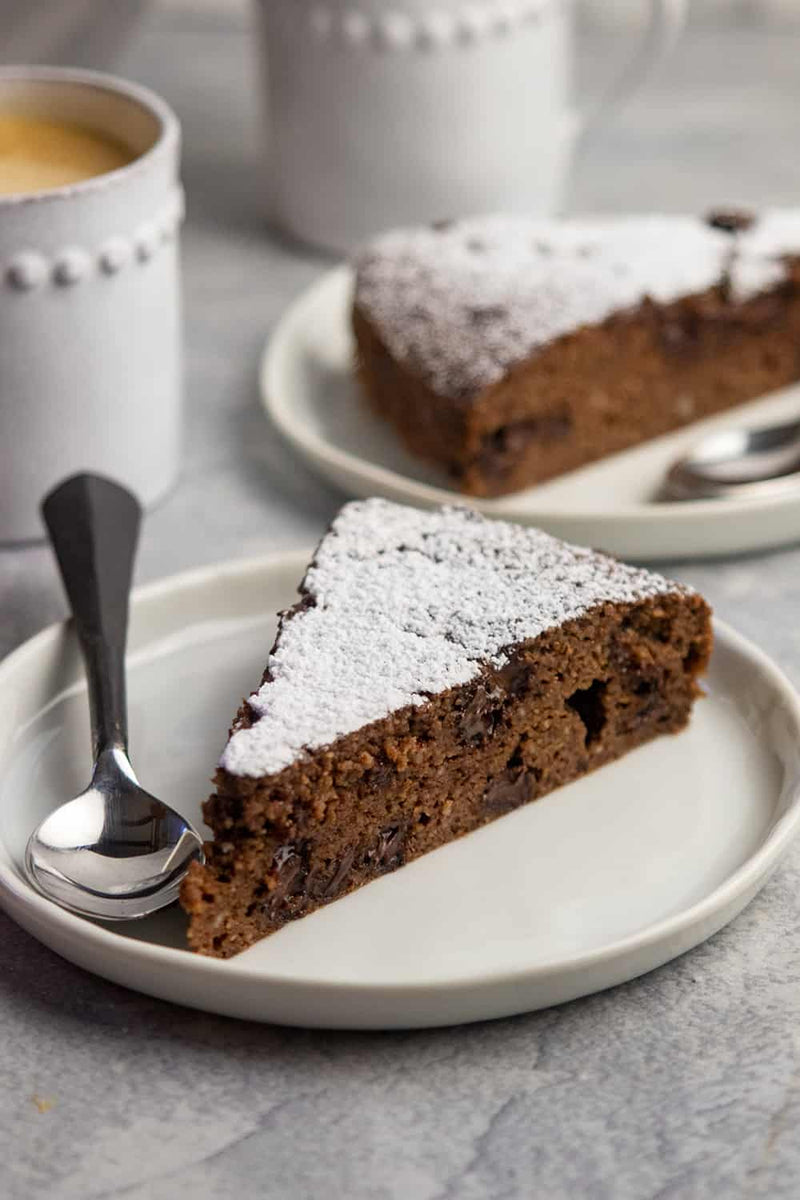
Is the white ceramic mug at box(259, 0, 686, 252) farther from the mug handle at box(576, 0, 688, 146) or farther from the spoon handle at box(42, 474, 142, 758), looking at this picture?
the spoon handle at box(42, 474, 142, 758)

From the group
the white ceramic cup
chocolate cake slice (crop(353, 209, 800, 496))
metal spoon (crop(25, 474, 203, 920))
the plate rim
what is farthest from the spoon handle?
chocolate cake slice (crop(353, 209, 800, 496))

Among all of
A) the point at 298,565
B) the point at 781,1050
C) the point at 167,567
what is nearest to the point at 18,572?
the point at 167,567

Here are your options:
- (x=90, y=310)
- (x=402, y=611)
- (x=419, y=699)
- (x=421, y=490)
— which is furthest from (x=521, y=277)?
(x=419, y=699)

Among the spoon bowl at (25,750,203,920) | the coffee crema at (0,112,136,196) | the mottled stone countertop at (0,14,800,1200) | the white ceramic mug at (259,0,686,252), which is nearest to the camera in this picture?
the mottled stone countertop at (0,14,800,1200)

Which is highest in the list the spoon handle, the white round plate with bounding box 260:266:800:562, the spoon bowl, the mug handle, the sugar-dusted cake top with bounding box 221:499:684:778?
the mug handle

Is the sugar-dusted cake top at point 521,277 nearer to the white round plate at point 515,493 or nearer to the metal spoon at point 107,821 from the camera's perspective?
the white round plate at point 515,493

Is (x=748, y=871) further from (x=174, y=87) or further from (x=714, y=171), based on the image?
(x=174, y=87)

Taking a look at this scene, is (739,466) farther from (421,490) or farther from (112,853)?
(112,853)
